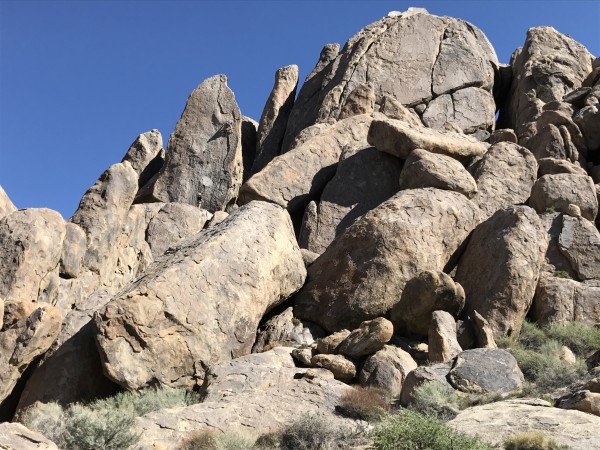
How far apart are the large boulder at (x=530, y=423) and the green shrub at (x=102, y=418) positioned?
5.66m

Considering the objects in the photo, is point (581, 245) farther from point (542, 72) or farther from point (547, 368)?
point (542, 72)

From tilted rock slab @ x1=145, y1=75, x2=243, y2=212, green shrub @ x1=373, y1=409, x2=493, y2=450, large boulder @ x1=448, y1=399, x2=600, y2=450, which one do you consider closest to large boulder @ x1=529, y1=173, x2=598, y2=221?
large boulder @ x1=448, y1=399, x2=600, y2=450

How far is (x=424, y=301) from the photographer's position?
18.7 metres

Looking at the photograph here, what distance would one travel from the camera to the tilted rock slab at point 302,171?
89.8 ft

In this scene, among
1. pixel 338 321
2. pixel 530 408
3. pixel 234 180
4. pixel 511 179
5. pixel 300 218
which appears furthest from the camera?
pixel 234 180

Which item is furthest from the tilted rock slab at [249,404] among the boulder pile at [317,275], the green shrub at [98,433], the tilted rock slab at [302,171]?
the tilted rock slab at [302,171]

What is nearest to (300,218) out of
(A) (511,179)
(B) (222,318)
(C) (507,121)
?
(A) (511,179)

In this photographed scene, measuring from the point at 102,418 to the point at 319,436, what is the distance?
3.82 metres

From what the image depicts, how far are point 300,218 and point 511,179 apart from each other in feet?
26.0

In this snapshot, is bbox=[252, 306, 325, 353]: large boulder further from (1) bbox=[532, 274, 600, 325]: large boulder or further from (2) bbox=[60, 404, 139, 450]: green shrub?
(2) bbox=[60, 404, 139, 450]: green shrub

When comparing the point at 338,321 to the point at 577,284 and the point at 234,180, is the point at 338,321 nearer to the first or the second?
the point at 577,284

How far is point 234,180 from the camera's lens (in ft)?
107

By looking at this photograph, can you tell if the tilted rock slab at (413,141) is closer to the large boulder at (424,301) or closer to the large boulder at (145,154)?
the large boulder at (424,301)

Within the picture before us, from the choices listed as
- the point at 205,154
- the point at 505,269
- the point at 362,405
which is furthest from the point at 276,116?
the point at 362,405
